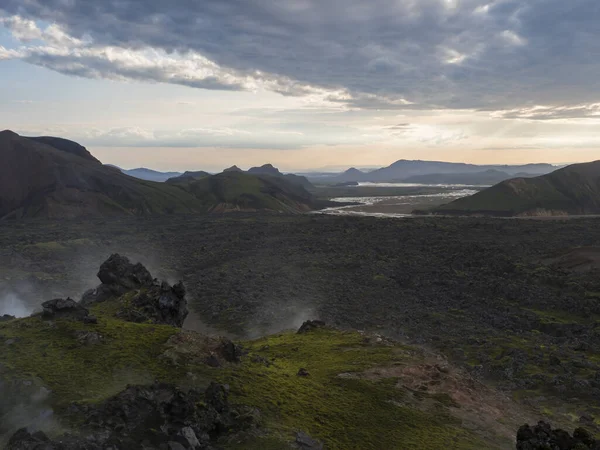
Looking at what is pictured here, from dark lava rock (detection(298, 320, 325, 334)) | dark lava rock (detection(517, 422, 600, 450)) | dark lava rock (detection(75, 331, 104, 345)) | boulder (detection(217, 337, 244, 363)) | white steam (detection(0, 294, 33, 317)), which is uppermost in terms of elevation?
dark lava rock (detection(75, 331, 104, 345))

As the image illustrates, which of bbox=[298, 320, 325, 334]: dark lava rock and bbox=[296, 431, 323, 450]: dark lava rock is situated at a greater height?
bbox=[296, 431, 323, 450]: dark lava rock

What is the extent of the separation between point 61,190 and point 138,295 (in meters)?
153

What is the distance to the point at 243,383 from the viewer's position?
832 inches

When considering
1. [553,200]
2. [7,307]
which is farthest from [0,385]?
[553,200]

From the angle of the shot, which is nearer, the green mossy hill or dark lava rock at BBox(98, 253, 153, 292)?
the green mossy hill

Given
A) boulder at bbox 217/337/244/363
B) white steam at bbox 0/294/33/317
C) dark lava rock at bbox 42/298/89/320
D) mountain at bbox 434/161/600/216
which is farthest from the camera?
mountain at bbox 434/161/600/216

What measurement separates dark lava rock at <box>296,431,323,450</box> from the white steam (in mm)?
38910

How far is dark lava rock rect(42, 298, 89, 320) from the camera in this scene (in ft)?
77.2

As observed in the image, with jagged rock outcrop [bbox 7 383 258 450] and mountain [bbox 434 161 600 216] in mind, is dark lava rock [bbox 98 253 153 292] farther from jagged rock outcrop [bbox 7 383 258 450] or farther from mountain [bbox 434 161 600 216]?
mountain [bbox 434 161 600 216]

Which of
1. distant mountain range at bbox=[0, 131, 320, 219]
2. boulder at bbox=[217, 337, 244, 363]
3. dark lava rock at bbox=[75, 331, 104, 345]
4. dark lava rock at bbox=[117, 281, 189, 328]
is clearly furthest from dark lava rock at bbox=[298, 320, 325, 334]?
distant mountain range at bbox=[0, 131, 320, 219]

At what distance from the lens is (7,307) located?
48.7 m

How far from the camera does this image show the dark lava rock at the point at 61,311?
2353cm

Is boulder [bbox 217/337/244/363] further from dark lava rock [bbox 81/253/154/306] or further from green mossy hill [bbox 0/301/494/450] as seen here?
dark lava rock [bbox 81/253/154/306]

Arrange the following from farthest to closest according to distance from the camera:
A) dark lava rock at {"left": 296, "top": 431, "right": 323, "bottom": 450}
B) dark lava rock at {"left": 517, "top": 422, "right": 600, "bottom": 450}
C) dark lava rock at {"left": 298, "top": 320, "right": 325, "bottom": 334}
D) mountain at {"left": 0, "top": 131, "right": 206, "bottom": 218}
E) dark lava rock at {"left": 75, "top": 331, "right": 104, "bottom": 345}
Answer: mountain at {"left": 0, "top": 131, "right": 206, "bottom": 218}, dark lava rock at {"left": 298, "top": 320, "right": 325, "bottom": 334}, dark lava rock at {"left": 75, "top": 331, "right": 104, "bottom": 345}, dark lava rock at {"left": 296, "top": 431, "right": 323, "bottom": 450}, dark lava rock at {"left": 517, "top": 422, "right": 600, "bottom": 450}
